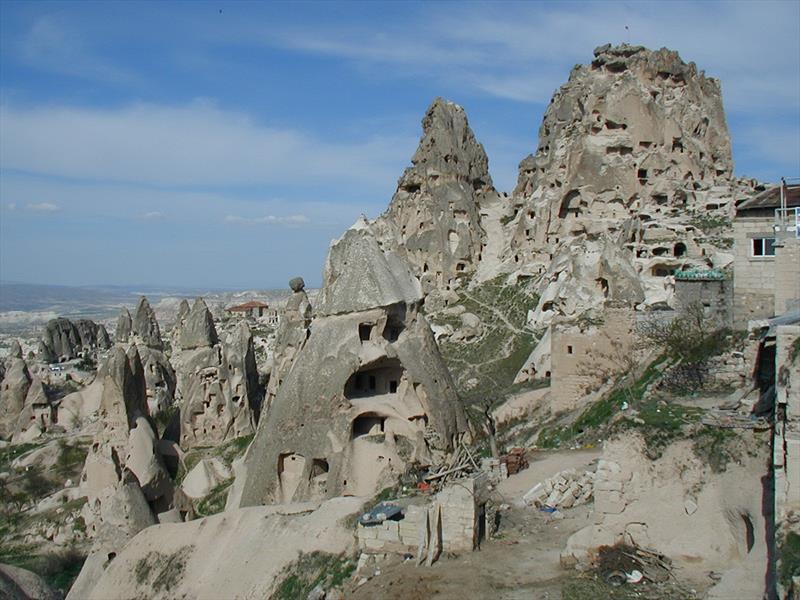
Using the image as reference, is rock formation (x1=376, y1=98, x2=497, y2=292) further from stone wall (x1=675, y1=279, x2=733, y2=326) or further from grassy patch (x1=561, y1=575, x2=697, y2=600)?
grassy patch (x1=561, y1=575, x2=697, y2=600)

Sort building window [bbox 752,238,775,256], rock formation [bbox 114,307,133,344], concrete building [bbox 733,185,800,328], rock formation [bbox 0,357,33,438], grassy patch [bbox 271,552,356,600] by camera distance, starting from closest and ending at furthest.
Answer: grassy patch [bbox 271,552,356,600], concrete building [bbox 733,185,800,328], building window [bbox 752,238,775,256], rock formation [bbox 0,357,33,438], rock formation [bbox 114,307,133,344]

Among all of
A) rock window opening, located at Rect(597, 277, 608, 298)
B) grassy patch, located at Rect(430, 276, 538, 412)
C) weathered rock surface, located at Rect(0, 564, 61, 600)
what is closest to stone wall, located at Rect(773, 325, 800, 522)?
weathered rock surface, located at Rect(0, 564, 61, 600)

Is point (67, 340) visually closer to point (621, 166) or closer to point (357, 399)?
point (621, 166)

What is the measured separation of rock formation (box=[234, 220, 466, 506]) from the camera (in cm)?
1410

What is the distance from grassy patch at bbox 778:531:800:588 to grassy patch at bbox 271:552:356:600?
4.73 metres

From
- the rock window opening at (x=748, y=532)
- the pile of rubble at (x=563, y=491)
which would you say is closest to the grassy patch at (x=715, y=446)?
the rock window opening at (x=748, y=532)

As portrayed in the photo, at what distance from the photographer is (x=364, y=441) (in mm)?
14219

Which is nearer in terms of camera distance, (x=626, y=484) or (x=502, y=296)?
(x=626, y=484)

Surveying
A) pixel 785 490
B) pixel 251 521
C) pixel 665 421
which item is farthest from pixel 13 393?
pixel 785 490

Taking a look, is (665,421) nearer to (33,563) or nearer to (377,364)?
(377,364)

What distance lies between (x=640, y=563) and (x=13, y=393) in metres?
25.8

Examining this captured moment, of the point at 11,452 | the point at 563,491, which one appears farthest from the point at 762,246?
the point at 11,452

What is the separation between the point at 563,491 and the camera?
10609mm

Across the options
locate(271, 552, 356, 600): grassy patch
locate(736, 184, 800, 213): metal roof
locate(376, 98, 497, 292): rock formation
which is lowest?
locate(271, 552, 356, 600): grassy patch
